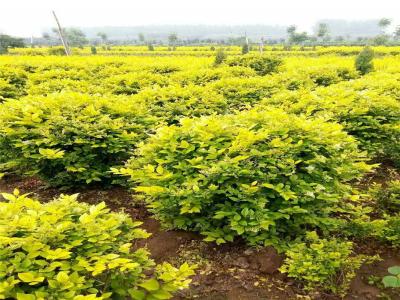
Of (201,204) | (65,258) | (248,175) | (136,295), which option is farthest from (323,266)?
(65,258)

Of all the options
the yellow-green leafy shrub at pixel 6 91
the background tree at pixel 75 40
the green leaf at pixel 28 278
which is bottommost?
the green leaf at pixel 28 278

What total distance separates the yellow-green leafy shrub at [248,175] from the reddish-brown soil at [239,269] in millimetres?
207

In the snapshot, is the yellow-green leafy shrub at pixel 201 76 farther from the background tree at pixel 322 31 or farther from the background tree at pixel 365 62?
the background tree at pixel 322 31

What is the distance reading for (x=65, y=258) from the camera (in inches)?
72.6

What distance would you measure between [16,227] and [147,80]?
778 cm

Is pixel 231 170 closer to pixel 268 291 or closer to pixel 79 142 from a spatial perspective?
pixel 268 291

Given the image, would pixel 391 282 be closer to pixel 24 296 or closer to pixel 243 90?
pixel 24 296

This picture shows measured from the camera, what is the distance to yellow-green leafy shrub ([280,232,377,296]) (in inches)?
112

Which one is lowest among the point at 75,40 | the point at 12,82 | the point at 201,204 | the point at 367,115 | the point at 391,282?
the point at 391,282

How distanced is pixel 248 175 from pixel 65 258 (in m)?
1.73

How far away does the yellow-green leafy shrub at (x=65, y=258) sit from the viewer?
171cm

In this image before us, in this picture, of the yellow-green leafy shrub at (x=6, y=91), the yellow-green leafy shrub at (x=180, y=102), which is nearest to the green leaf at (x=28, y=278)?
the yellow-green leafy shrub at (x=180, y=102)

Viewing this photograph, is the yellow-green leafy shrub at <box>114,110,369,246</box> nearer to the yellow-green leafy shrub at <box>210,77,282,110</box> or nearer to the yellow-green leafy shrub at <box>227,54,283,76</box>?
the yellow-green leafy shrub at <box>210,77,282,110</box>

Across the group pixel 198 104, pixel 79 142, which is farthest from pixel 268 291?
pixel 198 104
